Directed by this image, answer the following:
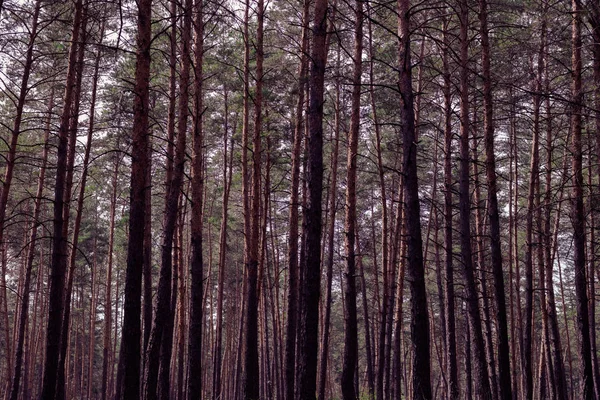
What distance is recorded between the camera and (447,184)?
15.2 meters

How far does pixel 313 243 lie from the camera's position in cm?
936

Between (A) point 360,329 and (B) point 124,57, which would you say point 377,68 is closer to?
(B) point 124,57

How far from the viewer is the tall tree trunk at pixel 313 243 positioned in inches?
351

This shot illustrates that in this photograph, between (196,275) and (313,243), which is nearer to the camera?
(313,243)

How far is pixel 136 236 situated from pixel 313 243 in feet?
9.29

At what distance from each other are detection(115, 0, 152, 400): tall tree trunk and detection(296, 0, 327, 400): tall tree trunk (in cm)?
255

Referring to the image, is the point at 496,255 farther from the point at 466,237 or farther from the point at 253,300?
the point at 253,300

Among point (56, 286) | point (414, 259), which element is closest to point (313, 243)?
point (414, 259)

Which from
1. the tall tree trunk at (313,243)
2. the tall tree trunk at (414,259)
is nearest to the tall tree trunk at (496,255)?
the tall tree trunk at (414,259)

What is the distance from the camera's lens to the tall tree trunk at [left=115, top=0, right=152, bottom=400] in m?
8.32

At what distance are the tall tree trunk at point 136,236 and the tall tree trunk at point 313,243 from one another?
2.55 meters

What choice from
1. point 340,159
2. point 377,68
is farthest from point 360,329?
point 377,68

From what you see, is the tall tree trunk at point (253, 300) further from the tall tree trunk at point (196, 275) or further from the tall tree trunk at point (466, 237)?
the tall tree trunk at point (466, 237)

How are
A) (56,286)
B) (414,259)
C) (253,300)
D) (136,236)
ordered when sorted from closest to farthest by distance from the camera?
(136,236)
(414,259)
(56,286)
(253,300)
